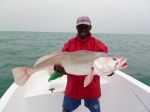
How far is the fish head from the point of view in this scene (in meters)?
3.01

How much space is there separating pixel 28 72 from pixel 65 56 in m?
0.52

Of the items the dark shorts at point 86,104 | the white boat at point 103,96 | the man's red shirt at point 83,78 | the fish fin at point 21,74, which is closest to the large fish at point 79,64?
the fish fin at point 21,74

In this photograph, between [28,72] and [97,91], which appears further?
[97,91]

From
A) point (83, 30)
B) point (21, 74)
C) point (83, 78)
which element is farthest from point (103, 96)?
point (21, 74)

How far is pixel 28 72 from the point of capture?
315 centimetres

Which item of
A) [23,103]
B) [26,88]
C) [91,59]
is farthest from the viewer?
[26,88]

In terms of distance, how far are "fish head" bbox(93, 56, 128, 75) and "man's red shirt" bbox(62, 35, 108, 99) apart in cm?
46

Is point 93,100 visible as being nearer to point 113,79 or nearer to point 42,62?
point 42,62

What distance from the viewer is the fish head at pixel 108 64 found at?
9.87 ft

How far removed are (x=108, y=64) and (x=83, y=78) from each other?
0.62 m

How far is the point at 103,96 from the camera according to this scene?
16.3 feet

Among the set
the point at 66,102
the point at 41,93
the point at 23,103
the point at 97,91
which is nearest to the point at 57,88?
the point at 41,93

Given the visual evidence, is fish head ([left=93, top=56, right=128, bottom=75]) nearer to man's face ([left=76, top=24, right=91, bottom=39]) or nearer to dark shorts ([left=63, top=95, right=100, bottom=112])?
man's face ([left=76, top=24, right=91, bottom=39])

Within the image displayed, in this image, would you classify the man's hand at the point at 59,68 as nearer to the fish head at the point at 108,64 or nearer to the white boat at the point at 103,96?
the fish head at the point at 108,64
